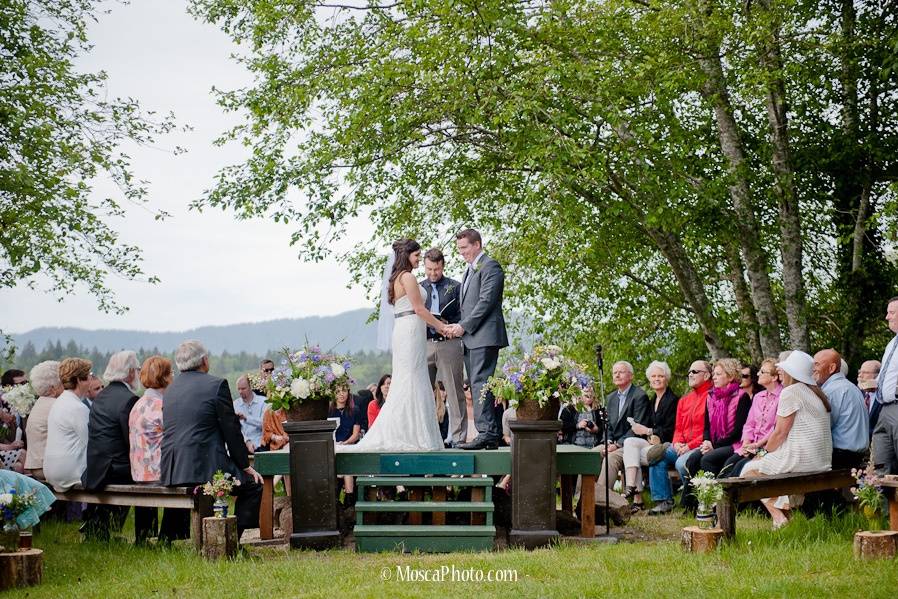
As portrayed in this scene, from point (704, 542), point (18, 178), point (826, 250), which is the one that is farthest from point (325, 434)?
point (826, 250)

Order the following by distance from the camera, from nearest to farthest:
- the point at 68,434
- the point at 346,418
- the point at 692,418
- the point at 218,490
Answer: the point at 218,490
the point at 68,434
the point at 692,418
the point at 346,418

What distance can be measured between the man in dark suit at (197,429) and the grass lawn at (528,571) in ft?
2.13

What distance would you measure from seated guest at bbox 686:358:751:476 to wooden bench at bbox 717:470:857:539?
1.71 meters

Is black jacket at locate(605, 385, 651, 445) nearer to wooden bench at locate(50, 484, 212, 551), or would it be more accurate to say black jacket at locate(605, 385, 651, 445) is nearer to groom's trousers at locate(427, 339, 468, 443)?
groom's trousers at locate(427, 339, 468, 443)

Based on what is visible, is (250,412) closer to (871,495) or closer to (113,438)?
(113,438)

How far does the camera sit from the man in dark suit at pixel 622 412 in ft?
37.0

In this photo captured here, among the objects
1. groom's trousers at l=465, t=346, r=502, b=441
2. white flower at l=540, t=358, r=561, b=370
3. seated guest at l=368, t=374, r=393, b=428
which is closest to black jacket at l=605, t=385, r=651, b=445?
groom's trousers at l=465, t=346, r=502, b=441

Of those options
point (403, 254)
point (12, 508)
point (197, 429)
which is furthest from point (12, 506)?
point (403, 254)

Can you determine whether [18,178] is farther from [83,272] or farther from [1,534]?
[1,534]

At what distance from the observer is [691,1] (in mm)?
13992

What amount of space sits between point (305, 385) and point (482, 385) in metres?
1.65

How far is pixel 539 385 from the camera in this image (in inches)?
335

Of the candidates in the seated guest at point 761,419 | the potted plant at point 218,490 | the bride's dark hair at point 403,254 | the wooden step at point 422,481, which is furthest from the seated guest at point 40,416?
the seated guest at point 761,419

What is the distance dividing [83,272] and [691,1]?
11.1 m
